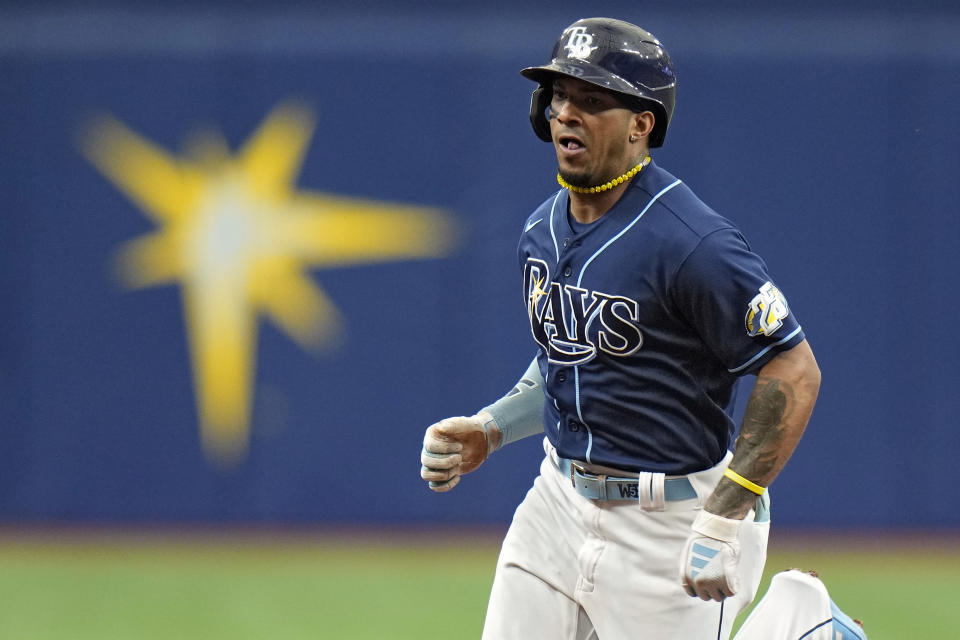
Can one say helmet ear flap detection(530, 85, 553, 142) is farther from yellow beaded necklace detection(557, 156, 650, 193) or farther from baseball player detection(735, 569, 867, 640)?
baseball player detection(735, 569, 867, 640)

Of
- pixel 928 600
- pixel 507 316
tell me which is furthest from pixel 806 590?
pixel 507 316

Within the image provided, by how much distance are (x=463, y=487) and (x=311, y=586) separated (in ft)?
5.01

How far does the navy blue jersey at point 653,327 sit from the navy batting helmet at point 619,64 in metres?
0.18

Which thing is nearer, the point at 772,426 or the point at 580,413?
the point at 772,426

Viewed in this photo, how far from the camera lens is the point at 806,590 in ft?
10.4

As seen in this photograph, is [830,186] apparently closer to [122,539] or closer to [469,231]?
[469,231]

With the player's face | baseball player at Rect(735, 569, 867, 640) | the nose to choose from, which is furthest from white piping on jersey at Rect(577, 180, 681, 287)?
baseball player at Rect(735, 569, 867, 640)

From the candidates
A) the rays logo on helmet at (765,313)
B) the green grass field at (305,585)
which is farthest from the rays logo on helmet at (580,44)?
the green grass field at (305,585)

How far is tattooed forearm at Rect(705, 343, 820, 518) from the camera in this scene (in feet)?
9.25

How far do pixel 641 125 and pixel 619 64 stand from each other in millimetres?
163

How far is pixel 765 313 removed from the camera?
2801 millimetres

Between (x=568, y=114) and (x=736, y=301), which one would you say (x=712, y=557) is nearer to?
(x=736, y=301)

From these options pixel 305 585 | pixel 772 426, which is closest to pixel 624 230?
pixel 772 426

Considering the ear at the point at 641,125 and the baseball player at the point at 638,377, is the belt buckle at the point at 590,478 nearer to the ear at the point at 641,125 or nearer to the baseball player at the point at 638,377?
the baseball player at the point at 638,377
